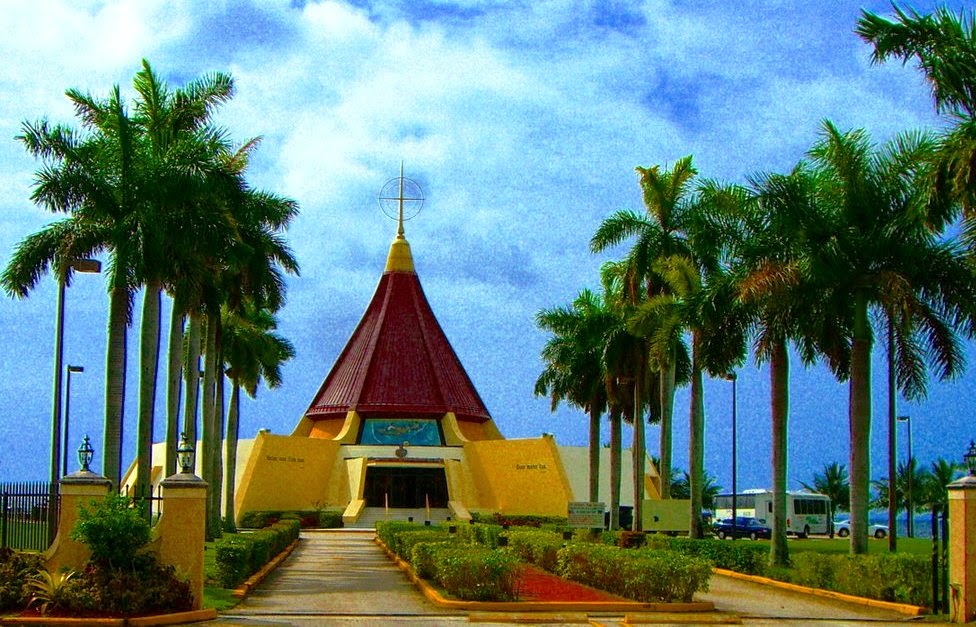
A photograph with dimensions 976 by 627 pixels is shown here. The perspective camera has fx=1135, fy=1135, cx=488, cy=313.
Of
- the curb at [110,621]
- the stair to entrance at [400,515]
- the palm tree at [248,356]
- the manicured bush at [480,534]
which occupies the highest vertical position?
the palm tree at [248,356]

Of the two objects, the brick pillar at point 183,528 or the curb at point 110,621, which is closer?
the curb at point 110,621

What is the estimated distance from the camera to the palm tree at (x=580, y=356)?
40750mm

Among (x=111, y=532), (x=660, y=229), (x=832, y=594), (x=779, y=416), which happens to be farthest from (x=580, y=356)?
(x=111, y=532)

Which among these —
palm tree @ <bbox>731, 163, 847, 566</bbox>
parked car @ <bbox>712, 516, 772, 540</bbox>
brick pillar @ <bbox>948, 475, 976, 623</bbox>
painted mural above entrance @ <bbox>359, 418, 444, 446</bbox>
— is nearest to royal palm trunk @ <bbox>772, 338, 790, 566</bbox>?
palm tree @ <bbox>731, 163, 847, 566</bbox>

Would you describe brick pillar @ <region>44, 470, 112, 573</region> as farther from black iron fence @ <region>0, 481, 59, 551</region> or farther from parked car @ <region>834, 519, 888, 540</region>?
parked car @ <region>834, 519, 888, 540</region>

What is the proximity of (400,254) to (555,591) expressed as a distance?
57.5 m

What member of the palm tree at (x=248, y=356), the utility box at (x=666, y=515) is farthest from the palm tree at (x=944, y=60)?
the palm tree at (x=248, y=356)

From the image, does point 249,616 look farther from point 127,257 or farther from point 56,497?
point 127,257

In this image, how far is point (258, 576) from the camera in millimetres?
23125

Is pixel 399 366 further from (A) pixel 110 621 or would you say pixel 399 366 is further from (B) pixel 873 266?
(A) pixel 110 621

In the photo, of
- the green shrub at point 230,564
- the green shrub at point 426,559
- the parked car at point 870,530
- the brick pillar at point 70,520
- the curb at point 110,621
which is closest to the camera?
the curb at point 110,621

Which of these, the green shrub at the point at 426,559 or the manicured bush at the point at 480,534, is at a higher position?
the green shrub at the point at 426,559

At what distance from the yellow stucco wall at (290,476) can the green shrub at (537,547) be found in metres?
29.7

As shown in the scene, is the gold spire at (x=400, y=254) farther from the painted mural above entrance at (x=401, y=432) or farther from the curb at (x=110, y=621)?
the curb at (x=110, y=621)
